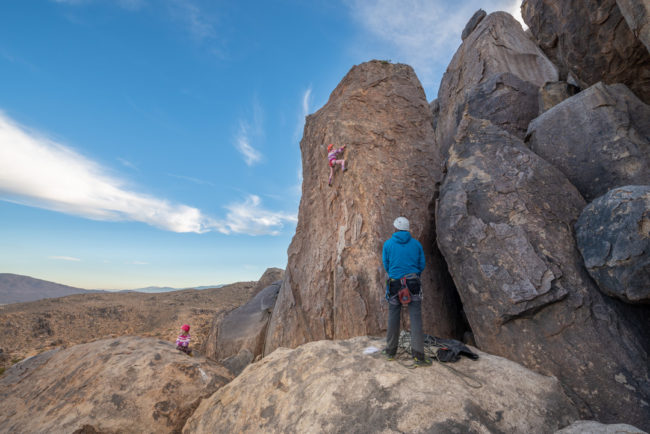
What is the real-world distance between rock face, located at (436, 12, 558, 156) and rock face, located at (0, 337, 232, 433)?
14351 millimetres

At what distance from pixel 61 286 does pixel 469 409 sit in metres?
156

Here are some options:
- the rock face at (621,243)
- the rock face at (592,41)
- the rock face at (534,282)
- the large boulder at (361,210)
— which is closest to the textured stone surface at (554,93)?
the rock face at (592,41)

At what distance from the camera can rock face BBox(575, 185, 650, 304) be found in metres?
5.18

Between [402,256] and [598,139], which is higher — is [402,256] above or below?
below

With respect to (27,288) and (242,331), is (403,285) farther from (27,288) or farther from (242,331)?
(27,288)

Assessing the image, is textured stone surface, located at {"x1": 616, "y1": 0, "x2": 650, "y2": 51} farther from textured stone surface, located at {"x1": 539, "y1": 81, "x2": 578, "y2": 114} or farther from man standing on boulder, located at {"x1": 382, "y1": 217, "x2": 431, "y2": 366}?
man standing on boulder, located at {"x1": 382, "y1": 217, "x2": 431, "y2": 366}

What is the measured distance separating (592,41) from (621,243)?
7.58 metres

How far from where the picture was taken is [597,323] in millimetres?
5594

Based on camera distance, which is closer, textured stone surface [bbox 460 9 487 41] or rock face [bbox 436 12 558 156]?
rock face [bbox 436 12 558 156]

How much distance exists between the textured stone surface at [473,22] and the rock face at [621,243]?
21.6m

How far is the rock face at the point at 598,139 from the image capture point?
282 inches

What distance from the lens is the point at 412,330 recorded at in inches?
208

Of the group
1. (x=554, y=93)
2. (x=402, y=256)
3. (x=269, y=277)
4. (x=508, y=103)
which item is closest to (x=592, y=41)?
(x=554, y=93)

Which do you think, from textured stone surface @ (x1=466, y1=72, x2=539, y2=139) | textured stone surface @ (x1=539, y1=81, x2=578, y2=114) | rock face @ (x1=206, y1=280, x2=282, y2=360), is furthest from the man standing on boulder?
textured stone surface @ (x1=539, y1=81, x2=578, y2=114)
